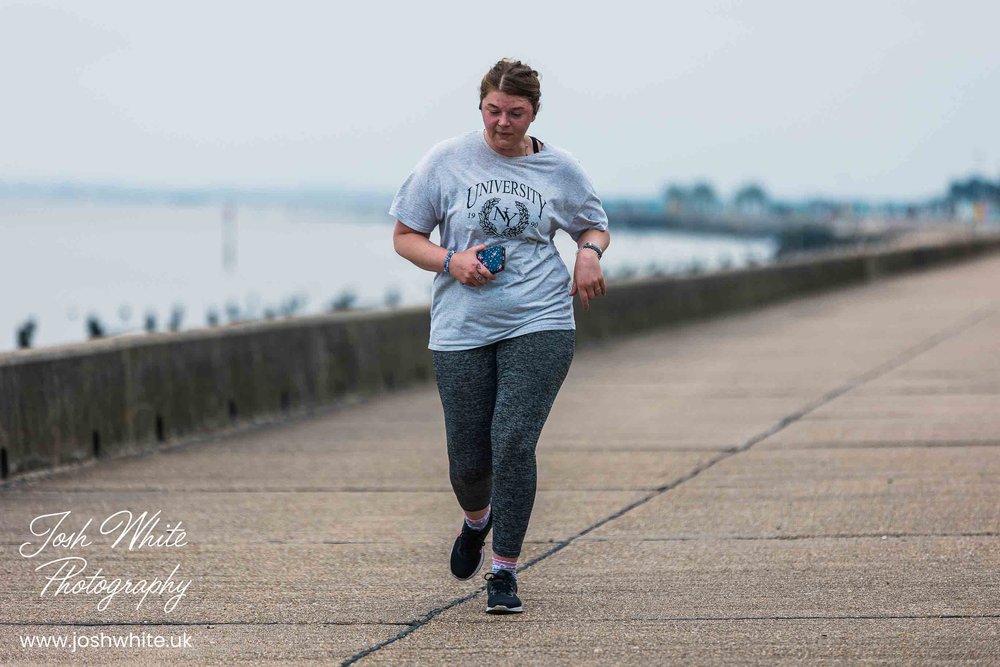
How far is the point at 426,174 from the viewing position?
5531mm

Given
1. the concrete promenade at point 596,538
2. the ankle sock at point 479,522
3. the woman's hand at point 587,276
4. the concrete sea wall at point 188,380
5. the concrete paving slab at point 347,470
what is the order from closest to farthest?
the concrete promenade at point 596,538 < the woman's hand at point 587,276 < the ankle sock at point 479,522 < the concrete paving slab at point 347,470 < the concrete sea wall at point 188,380

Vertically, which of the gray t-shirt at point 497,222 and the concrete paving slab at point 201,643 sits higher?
the gray t-shirt at point 497,222

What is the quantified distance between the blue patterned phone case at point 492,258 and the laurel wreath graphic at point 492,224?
0.08 m

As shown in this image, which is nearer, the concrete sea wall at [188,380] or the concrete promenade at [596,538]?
the concrete promenade at [596,538]

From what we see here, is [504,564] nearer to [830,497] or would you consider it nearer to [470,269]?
[470,269]

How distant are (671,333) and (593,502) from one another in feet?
39.6

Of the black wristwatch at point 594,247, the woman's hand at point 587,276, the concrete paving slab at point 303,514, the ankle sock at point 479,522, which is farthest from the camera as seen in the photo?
the concrete paving slab at point 303,514

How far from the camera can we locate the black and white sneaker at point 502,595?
5.50m

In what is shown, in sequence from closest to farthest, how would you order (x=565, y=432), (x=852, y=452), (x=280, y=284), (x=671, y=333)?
1. (x=852, y=452)
2. (x=565, y=432)
3. (x=671, y=333)
4. (x=280, y=284)

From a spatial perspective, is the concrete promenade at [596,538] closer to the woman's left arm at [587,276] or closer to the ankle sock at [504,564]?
the ankle sock at [504,564]

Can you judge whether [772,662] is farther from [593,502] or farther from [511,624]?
[593,502]

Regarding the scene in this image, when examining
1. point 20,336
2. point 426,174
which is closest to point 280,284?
point 20,336

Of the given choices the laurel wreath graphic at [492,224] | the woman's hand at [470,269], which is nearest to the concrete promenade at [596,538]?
the woman's hand at [470,269]

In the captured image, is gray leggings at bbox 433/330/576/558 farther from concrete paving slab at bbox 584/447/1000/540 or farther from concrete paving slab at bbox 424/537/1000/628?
concrete paving slab at bbox 584/447/1000/540
